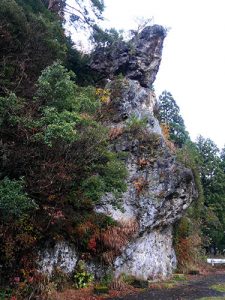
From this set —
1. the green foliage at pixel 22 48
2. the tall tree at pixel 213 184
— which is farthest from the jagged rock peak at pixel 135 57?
the tall tree at pixel 213 184

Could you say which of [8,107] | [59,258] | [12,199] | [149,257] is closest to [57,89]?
[8,107]

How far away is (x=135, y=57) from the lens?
2147 centimetres

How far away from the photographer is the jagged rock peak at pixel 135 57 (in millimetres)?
20797

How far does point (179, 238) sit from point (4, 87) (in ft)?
44.0

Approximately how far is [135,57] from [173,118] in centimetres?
1393

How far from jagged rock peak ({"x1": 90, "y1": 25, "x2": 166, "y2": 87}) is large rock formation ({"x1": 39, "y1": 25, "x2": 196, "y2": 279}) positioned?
62 cm

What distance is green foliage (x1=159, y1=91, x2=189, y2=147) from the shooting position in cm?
3253

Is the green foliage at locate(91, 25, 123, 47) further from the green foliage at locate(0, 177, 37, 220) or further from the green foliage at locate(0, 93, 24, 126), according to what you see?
the green foliage at locate(0, 177, 37, 220)

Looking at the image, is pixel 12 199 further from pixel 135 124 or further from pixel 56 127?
pixel 135 124

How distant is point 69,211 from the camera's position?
11539 mm

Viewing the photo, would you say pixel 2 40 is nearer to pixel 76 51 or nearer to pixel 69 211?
pixel 69 211

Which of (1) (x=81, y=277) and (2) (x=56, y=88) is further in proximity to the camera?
(1) (x=81, y=277)

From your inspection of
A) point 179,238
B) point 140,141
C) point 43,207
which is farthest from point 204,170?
point 43,207

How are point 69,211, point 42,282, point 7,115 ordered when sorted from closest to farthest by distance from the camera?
point 7,115 < point 42,282 < point 69,211
